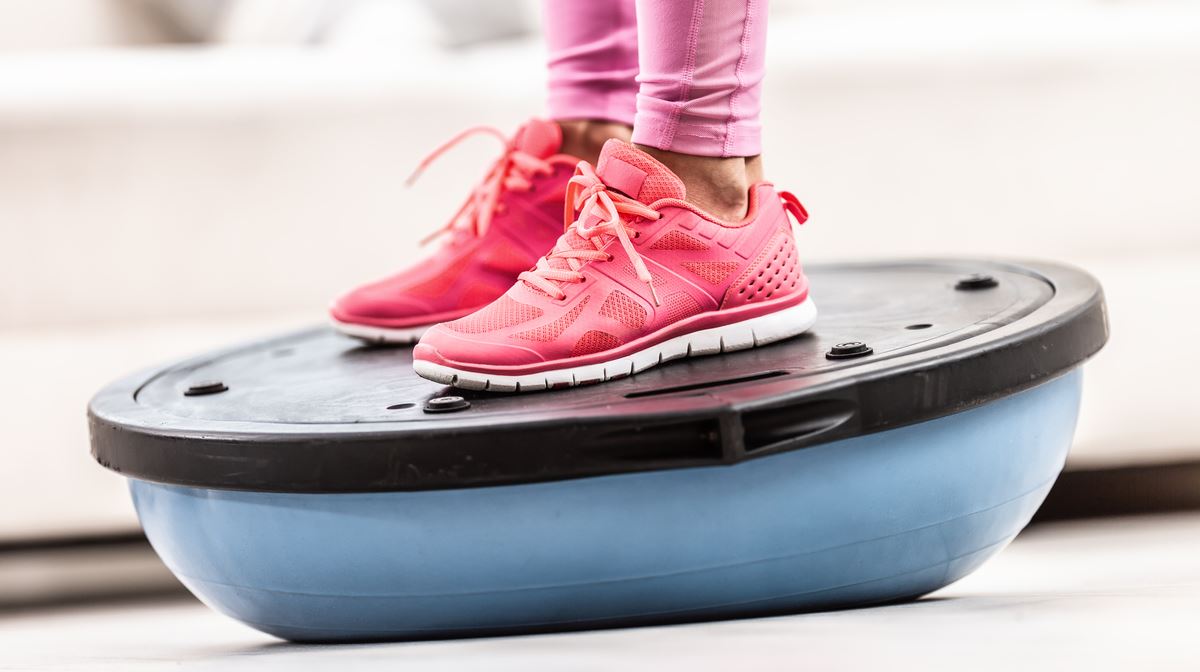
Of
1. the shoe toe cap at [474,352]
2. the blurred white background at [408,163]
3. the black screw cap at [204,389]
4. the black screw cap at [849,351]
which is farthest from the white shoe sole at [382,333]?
the blurred white background at [408,163]

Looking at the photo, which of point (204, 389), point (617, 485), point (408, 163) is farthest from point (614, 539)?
point (408, 163)

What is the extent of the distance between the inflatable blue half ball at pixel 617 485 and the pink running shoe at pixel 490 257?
0.16 metres

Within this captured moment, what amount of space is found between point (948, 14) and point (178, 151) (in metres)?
0.96

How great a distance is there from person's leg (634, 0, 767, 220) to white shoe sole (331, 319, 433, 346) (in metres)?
0.27

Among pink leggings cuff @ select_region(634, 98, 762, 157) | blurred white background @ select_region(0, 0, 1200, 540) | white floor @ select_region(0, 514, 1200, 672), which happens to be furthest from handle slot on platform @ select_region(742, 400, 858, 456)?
blurred white background @ select_region(0, 0, 1200, 540)

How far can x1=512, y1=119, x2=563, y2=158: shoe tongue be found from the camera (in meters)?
0.92

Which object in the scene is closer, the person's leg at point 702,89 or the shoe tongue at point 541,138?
the person's leg at point 702,89

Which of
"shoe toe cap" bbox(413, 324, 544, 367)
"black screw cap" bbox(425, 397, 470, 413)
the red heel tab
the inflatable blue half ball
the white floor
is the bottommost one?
the white floor

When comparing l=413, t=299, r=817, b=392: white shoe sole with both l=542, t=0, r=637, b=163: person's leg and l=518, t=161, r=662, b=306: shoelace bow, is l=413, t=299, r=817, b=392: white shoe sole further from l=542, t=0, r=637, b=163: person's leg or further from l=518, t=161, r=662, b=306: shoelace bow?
l=542, t=0, r=637, b=163: person's leg

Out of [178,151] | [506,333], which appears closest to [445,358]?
[506,333]

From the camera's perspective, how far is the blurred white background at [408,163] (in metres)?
1.37

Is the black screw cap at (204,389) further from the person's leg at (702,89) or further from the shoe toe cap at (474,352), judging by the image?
the person's leg at (702,89)

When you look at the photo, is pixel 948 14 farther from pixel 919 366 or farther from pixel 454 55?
pixel 919 366

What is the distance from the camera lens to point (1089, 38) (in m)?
1.36
